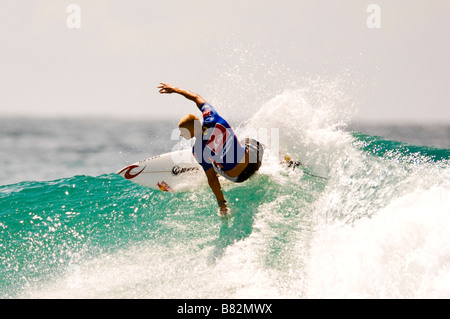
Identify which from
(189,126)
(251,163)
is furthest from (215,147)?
(251,163)

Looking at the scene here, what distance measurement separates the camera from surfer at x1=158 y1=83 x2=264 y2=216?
590cm

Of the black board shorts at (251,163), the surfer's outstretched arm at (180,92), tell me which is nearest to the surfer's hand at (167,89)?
the surfer's outstretched arm at (180,92)

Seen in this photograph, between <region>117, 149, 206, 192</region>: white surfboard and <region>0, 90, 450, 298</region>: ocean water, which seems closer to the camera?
Answer: <region>0, 90, 450, 298</region>: ocean water

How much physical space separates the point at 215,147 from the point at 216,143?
0.07 meters

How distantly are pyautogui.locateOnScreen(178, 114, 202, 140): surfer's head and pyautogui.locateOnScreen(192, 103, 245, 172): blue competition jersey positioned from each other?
10 cm

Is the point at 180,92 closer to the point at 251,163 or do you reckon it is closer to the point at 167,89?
the point at 167,89

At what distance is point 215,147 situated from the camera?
5.96 metres


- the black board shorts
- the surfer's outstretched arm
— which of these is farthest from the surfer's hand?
the black board shorts

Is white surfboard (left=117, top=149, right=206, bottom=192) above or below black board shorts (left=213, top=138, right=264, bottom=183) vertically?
below

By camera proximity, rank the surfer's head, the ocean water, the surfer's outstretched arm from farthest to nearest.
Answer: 1. the surfer's outstretched arm
2. the surfer's head
3. the ocean water

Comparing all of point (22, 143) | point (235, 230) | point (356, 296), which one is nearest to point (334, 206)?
point (235, 230)

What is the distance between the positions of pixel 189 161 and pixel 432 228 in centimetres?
469

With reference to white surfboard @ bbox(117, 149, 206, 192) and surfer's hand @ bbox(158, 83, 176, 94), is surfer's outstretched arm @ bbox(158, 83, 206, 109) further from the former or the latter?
white surfboard @ bbox(117, 149, 206, 192)

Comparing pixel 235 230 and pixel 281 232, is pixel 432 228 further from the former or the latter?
pixel 235 230
